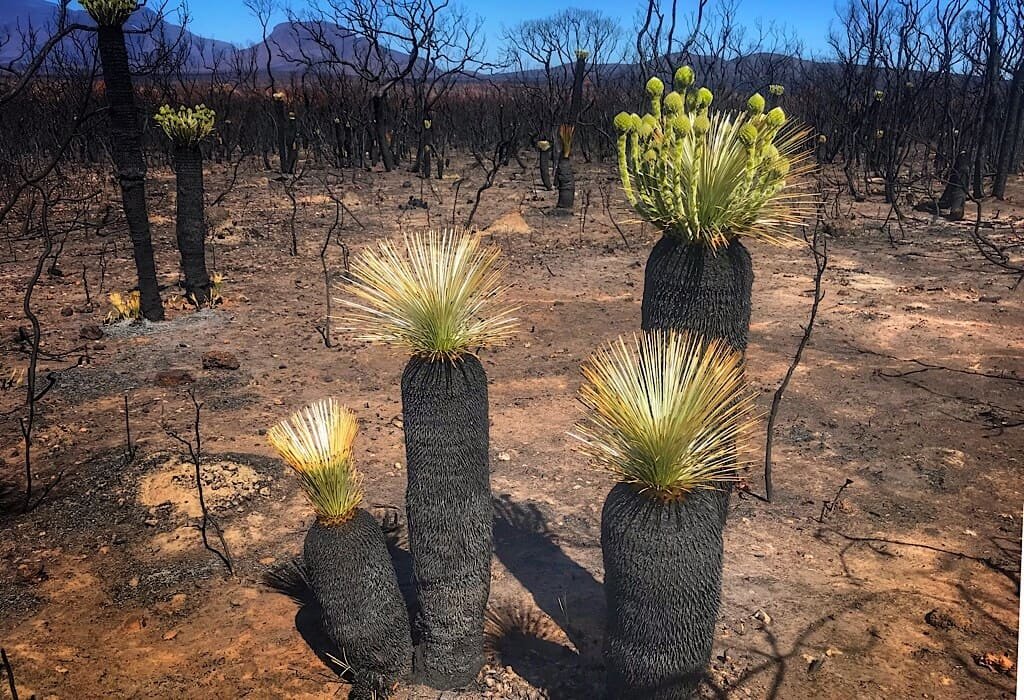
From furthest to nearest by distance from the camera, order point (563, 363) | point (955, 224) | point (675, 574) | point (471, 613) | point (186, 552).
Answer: point (955, 224) < point (563, 363) < point (186, 552) < point (471, 613) < point (675, 574)

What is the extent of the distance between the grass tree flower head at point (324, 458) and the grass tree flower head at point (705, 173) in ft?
5.03

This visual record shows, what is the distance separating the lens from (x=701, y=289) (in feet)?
8.25

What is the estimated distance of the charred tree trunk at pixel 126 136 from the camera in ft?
22.5

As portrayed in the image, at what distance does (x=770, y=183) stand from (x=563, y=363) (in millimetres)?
4682

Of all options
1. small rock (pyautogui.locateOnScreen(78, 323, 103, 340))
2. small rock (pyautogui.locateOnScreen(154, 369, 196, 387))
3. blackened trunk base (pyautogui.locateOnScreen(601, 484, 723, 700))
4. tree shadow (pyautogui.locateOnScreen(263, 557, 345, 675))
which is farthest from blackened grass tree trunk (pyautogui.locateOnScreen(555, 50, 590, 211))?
blackened trunk base (pyautogui.locateOnScreen(601, 484, 723, 700))

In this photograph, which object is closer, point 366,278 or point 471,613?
point 366,278

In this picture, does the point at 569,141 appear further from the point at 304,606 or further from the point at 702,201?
the point at 702,201

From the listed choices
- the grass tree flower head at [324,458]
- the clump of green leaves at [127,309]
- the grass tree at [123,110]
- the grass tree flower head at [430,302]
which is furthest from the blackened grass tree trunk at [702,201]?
the clump of green leaves at [127,309]

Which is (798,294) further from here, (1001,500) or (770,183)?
(770,183)

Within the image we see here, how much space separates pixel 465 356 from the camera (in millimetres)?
2809

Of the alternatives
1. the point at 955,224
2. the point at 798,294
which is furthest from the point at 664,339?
the point at 955,224

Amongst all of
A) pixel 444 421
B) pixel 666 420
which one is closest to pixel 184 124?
pixel 444 421

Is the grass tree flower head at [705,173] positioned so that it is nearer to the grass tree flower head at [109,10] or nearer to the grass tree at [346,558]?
the grass tree at [346,558]

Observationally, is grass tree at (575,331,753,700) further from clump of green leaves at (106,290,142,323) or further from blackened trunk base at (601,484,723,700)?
clump of green leaves at (106,290,142,323)
